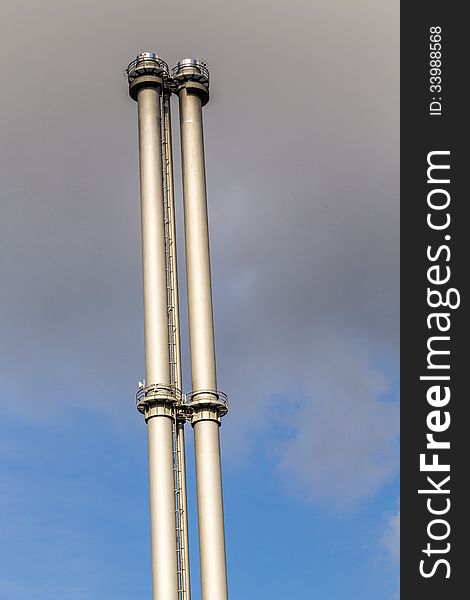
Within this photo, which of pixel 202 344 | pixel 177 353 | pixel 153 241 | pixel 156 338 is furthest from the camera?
pixel 153 241

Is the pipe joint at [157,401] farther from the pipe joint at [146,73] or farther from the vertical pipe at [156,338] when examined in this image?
the pipe joint at [146,73]

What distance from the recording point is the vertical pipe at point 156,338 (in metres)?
74.1

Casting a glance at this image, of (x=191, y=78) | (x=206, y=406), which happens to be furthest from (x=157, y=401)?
(x=191, y=78)

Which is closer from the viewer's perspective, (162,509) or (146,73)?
(162,509)

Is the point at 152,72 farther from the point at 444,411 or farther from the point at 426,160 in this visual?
the point at 444,411

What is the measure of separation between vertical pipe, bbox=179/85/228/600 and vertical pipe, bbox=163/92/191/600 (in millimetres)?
960

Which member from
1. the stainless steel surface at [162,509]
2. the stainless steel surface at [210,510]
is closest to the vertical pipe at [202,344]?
the stainless steel surface at [210,510]

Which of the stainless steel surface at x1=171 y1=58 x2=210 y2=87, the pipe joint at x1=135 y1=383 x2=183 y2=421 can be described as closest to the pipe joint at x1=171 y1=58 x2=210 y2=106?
the stainless steel surface at x1=171 y1=58 x2=210 y2=87

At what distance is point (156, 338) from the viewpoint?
260ft

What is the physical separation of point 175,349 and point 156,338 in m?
2.06

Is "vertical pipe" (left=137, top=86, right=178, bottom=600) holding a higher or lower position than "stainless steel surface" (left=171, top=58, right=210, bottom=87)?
lower

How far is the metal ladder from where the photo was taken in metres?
75.6

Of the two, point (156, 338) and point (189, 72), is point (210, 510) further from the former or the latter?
point (189, 72)

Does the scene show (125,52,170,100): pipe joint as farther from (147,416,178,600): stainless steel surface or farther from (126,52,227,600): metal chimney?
(147,416,178,600): stainless steel surface
